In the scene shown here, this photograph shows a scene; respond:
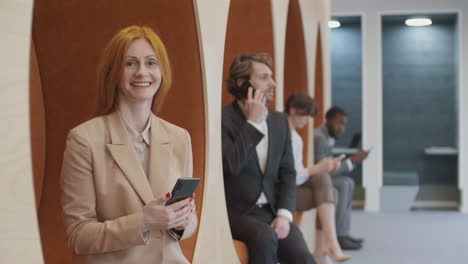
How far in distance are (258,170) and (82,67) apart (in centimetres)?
Answer: 118

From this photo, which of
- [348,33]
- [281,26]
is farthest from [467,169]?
[281,26]

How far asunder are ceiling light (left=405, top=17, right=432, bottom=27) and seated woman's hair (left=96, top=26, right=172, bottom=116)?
9.20 m

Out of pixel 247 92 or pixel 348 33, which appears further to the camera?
pixel 348 33

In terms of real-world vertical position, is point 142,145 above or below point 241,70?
below

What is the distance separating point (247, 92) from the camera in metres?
3.46

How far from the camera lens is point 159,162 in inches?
81.3

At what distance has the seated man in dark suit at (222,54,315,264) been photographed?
328 centimetres

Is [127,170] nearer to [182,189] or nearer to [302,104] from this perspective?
[182,189]

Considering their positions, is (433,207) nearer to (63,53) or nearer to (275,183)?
(275,183)

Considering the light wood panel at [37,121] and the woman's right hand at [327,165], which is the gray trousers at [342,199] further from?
the light wood panel at [37,121]

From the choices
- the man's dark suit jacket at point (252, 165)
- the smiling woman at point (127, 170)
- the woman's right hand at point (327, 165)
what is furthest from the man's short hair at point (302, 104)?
the smiling woman at point (127, 170)

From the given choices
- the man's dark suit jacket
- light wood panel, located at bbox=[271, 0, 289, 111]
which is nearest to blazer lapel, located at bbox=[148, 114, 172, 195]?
the man's dark suit jacket

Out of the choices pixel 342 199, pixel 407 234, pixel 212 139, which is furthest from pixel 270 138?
pixel 407 234

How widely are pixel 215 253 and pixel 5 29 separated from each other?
1636mm
